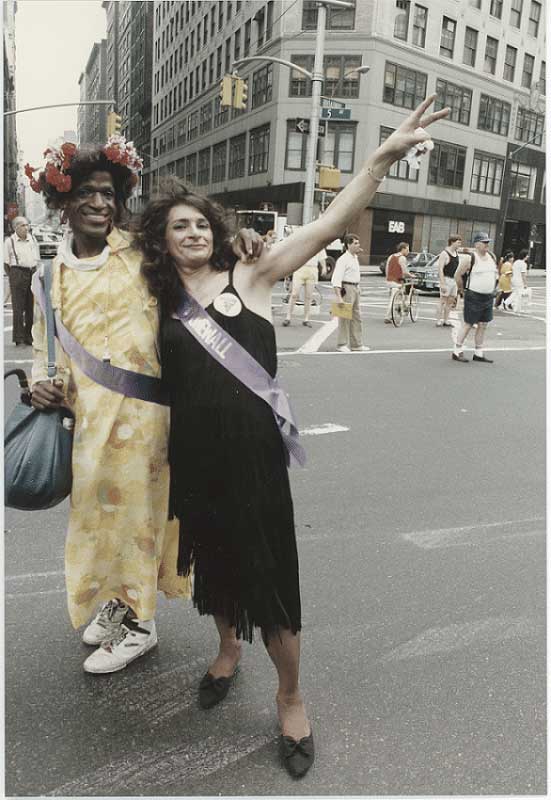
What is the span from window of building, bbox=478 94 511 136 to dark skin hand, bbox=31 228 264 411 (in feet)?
Answer: 104

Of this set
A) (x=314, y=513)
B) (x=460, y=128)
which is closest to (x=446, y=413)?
(x=314, y=513)

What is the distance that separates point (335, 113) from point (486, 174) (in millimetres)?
26298

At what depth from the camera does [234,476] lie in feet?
6.64

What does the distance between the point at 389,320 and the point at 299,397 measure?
765 centimetres

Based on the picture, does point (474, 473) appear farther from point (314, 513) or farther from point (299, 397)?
point (299, 397)

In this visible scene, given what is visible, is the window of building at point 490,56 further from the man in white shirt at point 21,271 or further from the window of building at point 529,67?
the man in white shirt at point 21,271

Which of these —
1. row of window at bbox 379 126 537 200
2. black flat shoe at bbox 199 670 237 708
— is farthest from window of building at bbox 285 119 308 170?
black flat shoe at bbox 199 670 237 708

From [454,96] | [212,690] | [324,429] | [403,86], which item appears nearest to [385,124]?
[403,86]

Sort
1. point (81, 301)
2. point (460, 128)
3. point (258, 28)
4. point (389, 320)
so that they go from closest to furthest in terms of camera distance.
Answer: point (81, 301)
point (389, 320)
point (258, 28)
point (460, 128)

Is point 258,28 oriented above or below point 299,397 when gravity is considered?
above

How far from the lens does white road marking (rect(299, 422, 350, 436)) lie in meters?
5.66

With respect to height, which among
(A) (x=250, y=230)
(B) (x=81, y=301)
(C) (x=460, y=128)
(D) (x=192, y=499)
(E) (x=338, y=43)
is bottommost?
(D) (x=192, y=499)

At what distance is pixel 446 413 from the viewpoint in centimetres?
659

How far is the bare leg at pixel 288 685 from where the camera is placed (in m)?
2.10
